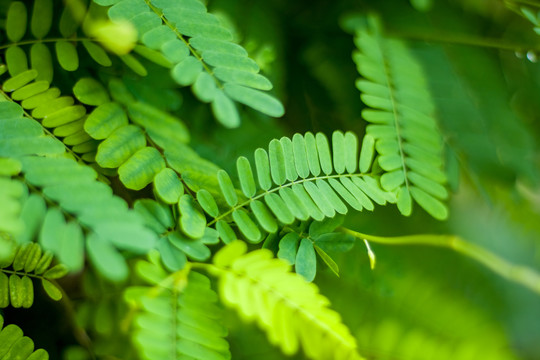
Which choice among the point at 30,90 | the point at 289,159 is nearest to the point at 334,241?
the point at 289,159

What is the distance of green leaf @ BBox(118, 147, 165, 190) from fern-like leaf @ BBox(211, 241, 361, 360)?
5.7 inches

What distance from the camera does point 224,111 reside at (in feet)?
1.66

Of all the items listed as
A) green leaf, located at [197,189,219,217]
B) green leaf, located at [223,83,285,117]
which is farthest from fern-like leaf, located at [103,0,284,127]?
green leaf, located at [197,189,219,217]

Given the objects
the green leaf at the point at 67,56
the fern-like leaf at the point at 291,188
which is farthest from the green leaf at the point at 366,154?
the green leaf at the point at 67,56

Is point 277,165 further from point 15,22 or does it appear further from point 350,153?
point 15,22

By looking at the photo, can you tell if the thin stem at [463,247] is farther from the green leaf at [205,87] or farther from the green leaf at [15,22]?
the green leaf at [15,22]

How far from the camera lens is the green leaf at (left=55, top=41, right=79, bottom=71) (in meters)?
0.64

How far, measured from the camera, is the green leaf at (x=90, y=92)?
0.61 meters

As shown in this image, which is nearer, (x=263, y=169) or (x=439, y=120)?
(x=263, y=169)

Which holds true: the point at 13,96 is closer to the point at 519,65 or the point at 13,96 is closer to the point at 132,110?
the point at 132,110

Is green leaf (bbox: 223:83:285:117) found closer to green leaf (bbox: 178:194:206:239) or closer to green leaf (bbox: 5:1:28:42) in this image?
green leaf (bbox: 178:194:206:239)

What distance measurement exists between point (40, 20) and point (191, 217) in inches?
14.5

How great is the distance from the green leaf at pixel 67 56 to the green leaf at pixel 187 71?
7.4 inches

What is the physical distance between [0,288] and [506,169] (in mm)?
921
